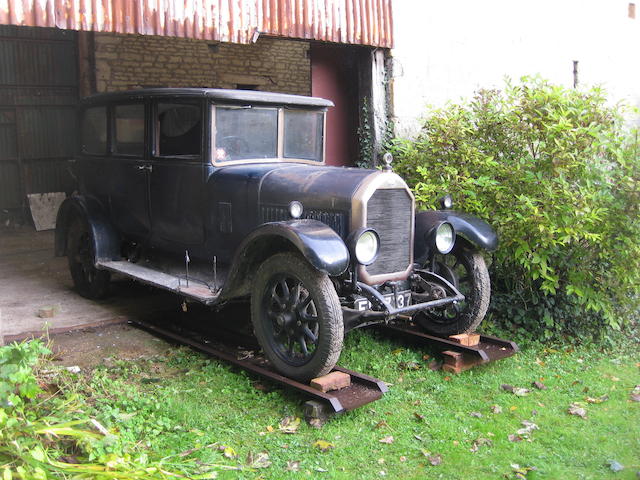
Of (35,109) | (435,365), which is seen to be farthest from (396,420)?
(35,109)

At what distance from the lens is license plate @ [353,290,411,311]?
173 inches

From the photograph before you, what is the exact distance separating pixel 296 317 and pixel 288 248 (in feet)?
1.77

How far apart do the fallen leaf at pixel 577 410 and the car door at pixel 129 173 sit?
3897mm

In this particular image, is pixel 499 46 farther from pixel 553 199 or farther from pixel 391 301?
pixel 391 301

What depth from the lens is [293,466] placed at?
11.8ft

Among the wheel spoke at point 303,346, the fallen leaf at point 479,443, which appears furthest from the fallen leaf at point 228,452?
the fallen leaf at point 479,443

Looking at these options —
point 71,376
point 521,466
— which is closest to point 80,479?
point 71,376

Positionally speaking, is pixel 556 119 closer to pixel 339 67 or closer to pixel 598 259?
pixel 598 259

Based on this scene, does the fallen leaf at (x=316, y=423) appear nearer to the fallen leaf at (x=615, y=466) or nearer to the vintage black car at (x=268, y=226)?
the vintage black car at (x=268, y=226)

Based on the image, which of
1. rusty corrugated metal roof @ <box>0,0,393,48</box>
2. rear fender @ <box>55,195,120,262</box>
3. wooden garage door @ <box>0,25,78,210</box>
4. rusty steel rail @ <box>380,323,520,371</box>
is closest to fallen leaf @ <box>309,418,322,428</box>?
rusty steel rail @ <box>380,323,520,371</box>

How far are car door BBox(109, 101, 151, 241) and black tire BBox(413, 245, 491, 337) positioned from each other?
2.71 meters

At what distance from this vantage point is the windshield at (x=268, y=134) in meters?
5.21

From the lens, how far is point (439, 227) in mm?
4883

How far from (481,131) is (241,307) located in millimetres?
3027
